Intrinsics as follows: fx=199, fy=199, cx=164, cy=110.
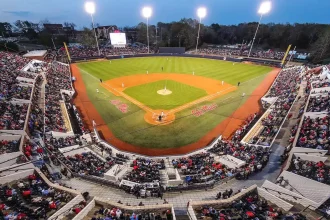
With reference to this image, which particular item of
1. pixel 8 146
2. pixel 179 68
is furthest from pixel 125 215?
pixel 179 68

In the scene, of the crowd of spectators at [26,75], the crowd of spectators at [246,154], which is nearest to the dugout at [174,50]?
the crowd of spectators at [26,75]

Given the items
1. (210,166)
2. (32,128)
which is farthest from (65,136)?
(210,166)

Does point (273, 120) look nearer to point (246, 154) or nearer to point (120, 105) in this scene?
point (246, 154)

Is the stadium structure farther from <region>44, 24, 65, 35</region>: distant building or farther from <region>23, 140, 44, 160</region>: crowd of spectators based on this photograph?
<region>44, 24, 65, 35</region>: distant building

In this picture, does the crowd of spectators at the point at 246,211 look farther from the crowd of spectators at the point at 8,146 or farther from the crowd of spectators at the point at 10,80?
the crowd of spectators at the point at 10,80

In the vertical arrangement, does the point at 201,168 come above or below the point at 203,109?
below

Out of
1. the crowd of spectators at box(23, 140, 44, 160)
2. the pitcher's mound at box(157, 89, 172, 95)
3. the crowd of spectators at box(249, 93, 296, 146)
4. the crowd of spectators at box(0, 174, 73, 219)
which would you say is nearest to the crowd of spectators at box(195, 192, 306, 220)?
the crowd of spectators at box(0, 174, 73, 219)

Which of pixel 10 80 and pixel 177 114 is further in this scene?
pixel 10 80
